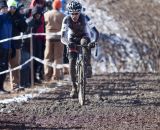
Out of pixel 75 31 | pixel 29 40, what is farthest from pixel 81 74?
pixel 29 40

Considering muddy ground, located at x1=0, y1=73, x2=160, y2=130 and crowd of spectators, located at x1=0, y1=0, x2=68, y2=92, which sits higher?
crowd of spectators, located at x1=0, y1=0, x2=68, y2=92

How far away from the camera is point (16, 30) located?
14.9 metres

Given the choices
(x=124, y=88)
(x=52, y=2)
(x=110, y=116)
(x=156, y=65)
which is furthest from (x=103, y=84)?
(x=156, y=65)

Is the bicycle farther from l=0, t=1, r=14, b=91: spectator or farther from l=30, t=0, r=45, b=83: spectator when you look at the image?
l=30, t=0, r=45, b=83: spectator

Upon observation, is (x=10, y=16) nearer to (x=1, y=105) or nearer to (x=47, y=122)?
(x=1, y=105)

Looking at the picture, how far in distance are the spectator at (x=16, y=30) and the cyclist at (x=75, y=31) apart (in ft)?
7.34

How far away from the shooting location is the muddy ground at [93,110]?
1023cm

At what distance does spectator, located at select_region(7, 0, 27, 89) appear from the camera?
1436cm

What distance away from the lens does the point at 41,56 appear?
17.0 metres

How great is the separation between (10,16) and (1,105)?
2712 millimetres

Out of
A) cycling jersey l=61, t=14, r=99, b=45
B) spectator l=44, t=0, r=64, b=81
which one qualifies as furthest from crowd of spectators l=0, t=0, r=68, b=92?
cycling jersey l=61, t=14, r=99, b=45

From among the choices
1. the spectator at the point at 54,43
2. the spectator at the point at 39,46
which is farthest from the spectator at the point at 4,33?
the spectator at the point at 54,43

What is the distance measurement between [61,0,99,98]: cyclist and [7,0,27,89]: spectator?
2.24m

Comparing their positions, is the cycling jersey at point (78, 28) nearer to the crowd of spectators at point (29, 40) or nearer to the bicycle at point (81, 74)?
the bicycle at point (81, 74)
